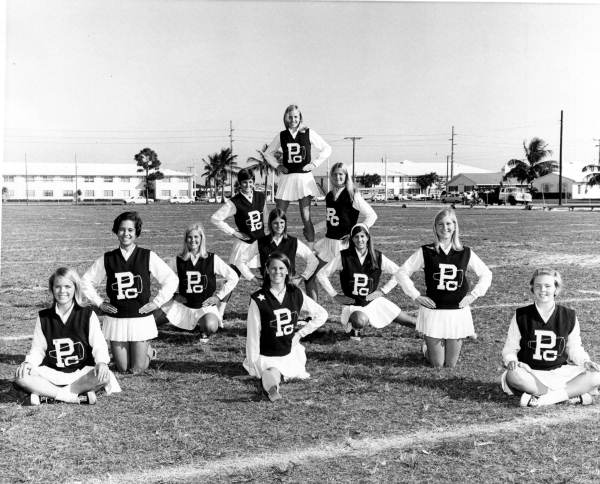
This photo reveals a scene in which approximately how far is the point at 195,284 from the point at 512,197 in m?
48.5

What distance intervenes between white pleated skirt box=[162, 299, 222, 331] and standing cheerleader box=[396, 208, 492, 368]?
1.95 metres

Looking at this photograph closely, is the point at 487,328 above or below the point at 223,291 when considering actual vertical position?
below

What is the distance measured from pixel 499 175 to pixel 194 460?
90.5 metres

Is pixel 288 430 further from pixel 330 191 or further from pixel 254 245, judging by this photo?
pixel 330 191

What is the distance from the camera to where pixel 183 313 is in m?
5.97

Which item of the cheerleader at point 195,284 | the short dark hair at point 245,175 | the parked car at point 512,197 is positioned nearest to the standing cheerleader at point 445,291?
the cheerleader at point 195,284

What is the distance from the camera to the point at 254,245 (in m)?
6.39

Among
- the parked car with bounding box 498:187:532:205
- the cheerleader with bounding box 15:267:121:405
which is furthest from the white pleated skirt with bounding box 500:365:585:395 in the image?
the parked car with bounding box 498:187:532:205

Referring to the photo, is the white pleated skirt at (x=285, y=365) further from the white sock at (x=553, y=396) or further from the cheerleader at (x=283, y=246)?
the white sock at (x=553, y=396)

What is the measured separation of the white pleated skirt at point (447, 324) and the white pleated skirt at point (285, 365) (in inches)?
44.2

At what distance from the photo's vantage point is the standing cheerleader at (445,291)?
5098mm

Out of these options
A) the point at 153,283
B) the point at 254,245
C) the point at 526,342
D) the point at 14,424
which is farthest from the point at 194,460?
the point at 153,283

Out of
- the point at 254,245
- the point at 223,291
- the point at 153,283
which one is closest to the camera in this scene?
the point at 223,291

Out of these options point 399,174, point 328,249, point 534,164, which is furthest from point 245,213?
point 399,174
